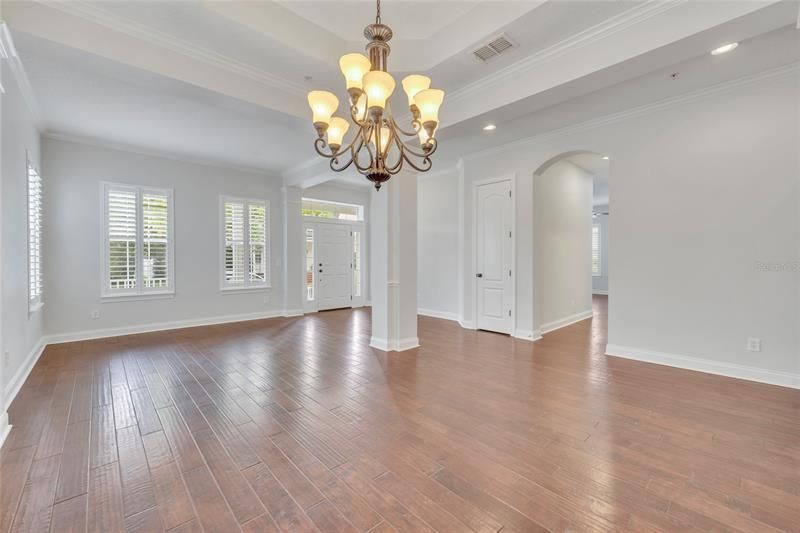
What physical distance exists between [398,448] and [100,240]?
18.7 ft

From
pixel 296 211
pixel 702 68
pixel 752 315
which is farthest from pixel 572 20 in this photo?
pixel 296 211

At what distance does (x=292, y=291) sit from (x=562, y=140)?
225 inches

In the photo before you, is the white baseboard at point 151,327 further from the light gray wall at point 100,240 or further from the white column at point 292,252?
the white column at point 292,252

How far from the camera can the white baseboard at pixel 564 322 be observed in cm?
546

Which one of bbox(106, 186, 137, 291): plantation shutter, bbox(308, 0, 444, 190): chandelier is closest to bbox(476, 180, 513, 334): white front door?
bbox(308, 0, 444, 190): chandelier

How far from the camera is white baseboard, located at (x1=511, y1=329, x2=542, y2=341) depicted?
196 inches

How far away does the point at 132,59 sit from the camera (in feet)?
8.62

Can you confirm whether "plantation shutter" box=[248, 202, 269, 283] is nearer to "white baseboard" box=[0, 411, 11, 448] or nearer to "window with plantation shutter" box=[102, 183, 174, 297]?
"window with plantation shutter" box=[102, 183, 174, 297]

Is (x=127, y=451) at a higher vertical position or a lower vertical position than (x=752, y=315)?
lower

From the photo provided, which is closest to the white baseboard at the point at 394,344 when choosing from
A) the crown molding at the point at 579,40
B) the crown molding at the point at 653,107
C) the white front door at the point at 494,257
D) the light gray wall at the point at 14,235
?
the white front door at the point at 494,257

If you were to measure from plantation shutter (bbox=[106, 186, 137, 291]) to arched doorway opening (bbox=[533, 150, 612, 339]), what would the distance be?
629cm

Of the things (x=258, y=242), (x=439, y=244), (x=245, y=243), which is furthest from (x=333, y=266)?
(x=439, y=244)

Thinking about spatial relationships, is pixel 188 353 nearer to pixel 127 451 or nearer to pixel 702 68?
pixel 127 451

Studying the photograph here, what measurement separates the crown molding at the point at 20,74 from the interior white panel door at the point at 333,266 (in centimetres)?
462
